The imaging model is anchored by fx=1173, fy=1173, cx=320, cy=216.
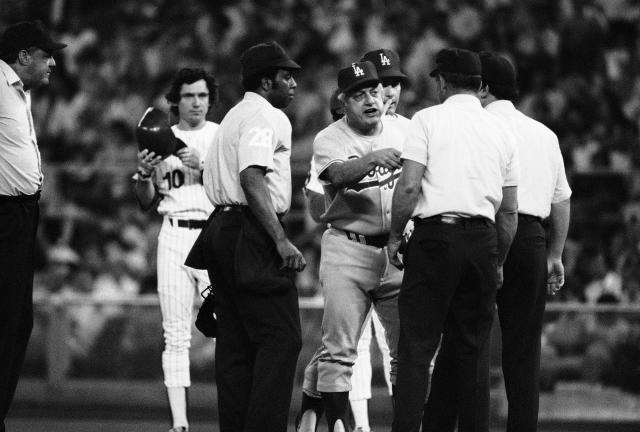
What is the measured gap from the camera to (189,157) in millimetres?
8281

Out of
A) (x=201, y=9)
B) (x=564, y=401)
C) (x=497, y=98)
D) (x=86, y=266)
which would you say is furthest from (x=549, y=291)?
(x=201, y=9)

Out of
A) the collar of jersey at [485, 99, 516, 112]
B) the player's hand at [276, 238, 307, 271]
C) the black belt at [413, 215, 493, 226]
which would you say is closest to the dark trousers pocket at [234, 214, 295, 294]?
the player's hand at [276, 238, 307, 271]

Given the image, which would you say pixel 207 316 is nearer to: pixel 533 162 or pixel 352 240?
pixel 352 240

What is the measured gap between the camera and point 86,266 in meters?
13.2

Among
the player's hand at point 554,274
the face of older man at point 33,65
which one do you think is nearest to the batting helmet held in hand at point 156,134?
the face of older man at point 33,65

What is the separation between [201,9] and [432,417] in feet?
34.5

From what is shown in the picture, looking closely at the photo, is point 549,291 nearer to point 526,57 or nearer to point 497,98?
point 497,98

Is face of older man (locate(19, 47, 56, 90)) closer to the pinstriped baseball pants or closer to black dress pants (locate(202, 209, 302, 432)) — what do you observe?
black dress pants (locate(202, 209, 302, 432))

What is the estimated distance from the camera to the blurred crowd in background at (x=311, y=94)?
39.0 feet

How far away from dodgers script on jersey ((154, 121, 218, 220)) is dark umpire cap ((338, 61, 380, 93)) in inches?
63.4

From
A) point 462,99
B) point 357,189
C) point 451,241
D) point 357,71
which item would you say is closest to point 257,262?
point 357,189

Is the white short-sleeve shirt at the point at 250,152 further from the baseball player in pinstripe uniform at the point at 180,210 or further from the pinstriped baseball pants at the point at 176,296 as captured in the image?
the pinstriped baseball pants at the point at 176,296

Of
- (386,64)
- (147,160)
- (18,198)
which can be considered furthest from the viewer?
(147,160)

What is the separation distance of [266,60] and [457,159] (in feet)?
4.11
